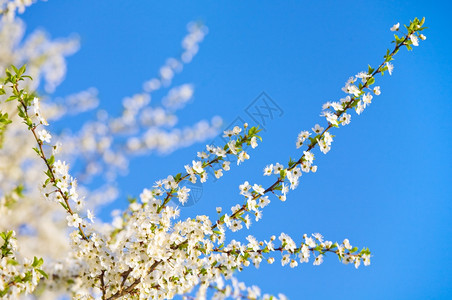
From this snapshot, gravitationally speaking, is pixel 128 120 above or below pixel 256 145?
above

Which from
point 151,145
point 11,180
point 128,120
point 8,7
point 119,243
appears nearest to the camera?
point 119,243

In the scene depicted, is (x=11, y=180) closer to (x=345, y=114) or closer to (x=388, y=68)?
(x=345, y=114)

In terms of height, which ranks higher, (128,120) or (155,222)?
(128,120)

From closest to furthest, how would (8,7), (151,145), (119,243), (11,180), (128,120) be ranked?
(119,243) → (8,7) → (11,180) → (128,120) → (151,145)

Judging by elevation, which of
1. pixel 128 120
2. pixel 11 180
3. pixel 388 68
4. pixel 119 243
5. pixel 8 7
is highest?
pixel 128 120

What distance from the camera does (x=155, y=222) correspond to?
11.3 ft

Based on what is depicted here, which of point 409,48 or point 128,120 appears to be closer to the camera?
point 409,48

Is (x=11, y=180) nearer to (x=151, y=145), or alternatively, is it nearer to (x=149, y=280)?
(x=151, y=145)

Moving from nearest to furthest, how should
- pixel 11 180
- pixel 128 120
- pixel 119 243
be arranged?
pixel 119 243, pixel 11 180, pixel 128 120

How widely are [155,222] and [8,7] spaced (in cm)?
476

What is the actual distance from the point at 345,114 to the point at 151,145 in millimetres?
6970

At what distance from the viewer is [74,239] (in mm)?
3402

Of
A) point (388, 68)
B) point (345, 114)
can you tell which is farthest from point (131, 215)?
point (388, 68)

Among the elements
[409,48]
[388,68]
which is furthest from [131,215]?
[409,48]
